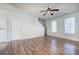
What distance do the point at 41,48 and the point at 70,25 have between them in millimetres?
734

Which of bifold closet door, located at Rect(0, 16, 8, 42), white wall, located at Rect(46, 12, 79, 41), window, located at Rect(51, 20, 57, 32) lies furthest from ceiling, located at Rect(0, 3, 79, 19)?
bifold closet door, located at Rect(0, 16, 8, 42)

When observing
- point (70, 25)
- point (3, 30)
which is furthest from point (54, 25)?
point (3, 30)

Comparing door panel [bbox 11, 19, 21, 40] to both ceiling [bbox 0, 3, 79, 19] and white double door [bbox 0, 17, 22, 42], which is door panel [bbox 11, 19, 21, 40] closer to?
white double door [bbox 0, 17, 22, 42]

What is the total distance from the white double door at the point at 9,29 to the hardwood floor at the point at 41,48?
0.11 metres

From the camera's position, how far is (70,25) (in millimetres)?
2318

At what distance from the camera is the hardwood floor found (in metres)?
2.26

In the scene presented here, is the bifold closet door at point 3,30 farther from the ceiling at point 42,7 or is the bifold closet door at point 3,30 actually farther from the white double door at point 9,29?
the ceiling at point 42,7

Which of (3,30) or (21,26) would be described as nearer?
(3,30)

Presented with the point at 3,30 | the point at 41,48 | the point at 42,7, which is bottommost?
the point at 41,48

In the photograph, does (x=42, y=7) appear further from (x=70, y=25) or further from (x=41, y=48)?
(x=41, y=48)

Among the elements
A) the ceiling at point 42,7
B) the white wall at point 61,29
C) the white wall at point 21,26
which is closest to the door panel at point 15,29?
the white wall at point 21,26

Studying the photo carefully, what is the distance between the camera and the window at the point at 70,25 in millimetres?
2301

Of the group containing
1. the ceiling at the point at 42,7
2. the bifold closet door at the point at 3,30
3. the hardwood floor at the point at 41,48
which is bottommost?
the hardwood floor at the point at 41,48
